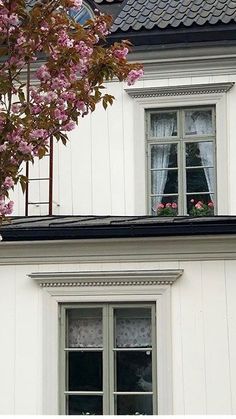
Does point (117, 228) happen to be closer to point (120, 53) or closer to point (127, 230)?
point (127, 230)

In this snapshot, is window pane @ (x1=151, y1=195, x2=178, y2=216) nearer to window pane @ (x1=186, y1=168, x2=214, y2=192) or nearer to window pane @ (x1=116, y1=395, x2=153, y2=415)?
window pane @ (x1=186, y1=168, x2=214, y2=192)

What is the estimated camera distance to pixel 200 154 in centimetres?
1215

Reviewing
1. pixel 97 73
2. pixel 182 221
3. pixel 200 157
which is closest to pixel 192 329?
pixel 182 221

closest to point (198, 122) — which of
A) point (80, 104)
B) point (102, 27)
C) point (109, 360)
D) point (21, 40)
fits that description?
point (109, 360)

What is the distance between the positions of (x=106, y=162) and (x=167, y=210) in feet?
3.37

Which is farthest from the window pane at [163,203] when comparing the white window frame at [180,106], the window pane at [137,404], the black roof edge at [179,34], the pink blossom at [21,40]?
the pink blossom at [21,40]

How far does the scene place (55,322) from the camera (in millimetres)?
11133

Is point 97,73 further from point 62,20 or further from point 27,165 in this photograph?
point 27,165

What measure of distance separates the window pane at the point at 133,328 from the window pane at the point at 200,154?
84.0 inches

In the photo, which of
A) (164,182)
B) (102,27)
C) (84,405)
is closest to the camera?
(102,27)

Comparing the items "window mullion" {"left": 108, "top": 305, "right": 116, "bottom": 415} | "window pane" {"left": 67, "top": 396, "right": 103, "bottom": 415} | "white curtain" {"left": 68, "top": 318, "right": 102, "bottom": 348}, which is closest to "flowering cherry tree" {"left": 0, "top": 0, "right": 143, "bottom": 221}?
"window mullion" {"left": 108, "top": 305, "right": 116, "bottom": 415}

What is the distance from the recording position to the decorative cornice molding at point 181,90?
12047 millimetres

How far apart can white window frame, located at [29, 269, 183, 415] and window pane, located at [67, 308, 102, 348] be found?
203mm

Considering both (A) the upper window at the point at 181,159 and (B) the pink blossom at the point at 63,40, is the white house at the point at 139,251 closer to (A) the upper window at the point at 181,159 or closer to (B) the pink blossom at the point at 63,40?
(A) the upper window at the point at 181,159
